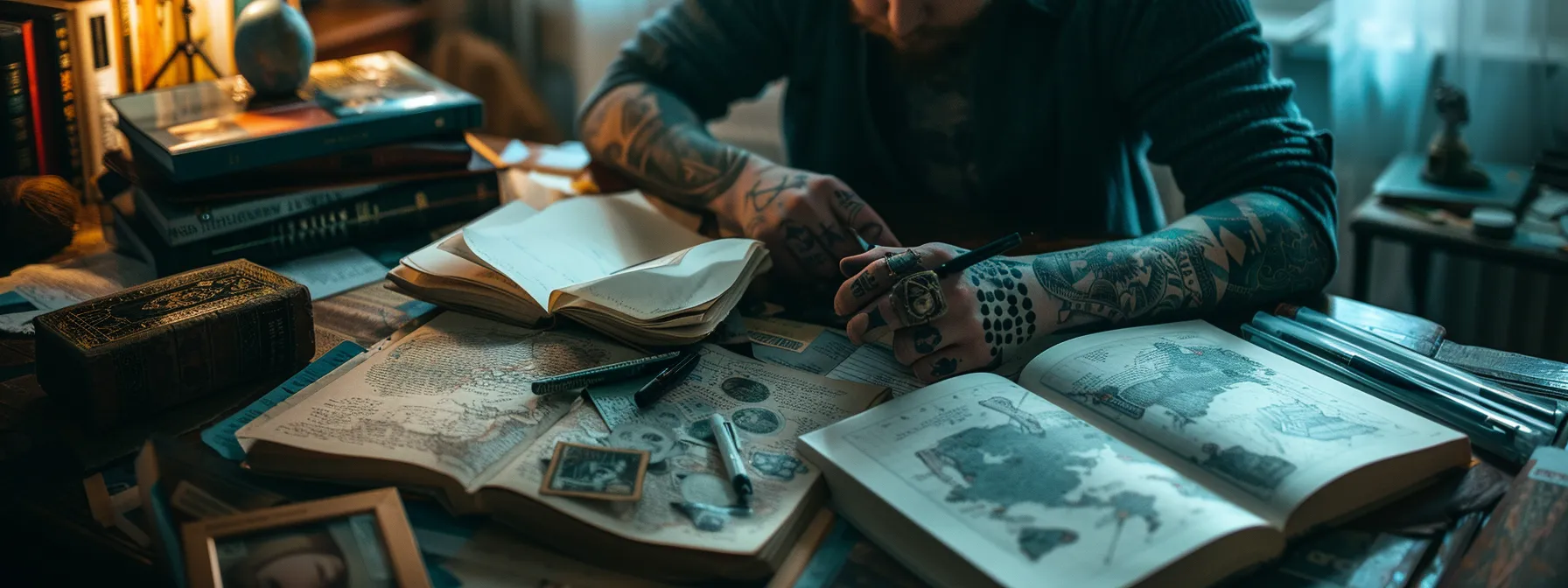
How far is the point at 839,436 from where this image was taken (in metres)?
0.73

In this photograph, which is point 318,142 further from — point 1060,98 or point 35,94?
point 1060,98

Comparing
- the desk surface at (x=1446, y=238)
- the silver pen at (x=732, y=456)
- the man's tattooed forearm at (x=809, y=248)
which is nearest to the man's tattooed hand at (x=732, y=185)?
the man's tattooed forearm at (x=809, y=248)

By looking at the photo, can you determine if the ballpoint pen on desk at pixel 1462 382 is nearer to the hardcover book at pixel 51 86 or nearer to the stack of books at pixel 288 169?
the stack of books at pixel 288 169

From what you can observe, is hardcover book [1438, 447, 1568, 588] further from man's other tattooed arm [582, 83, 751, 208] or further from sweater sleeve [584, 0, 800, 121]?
sweater sleeve [584, 0, 800, 121]

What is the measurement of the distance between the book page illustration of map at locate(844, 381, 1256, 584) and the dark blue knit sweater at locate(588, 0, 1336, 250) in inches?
20.2

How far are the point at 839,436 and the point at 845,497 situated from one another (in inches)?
1.9

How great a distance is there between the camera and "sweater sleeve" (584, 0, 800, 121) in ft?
4.75

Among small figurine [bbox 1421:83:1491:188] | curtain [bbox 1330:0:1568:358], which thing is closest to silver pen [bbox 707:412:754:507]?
small figurine [bbox 1421:83:1491:188]

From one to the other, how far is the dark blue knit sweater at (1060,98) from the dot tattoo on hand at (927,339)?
0.42 metres

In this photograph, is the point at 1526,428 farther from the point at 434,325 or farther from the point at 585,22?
the point at 585,22

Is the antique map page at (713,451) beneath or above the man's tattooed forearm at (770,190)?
beneath

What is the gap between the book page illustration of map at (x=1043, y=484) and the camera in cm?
61

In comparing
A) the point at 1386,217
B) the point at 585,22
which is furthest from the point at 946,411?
the point at 585,22

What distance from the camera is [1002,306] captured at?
896 millimetres
